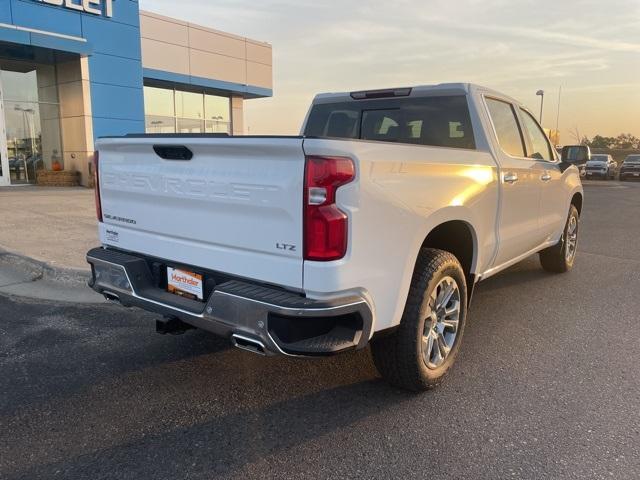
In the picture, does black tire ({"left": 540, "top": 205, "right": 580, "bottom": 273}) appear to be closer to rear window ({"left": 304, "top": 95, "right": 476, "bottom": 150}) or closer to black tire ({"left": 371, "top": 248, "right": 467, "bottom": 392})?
rear window ({"left": 304, "top": 95, "right": 476, "bottom": 150})

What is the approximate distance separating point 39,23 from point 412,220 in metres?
15.2

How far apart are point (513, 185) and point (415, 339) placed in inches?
74.4

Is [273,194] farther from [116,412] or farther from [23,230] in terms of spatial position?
[23,230]

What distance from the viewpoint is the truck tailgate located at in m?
2.64

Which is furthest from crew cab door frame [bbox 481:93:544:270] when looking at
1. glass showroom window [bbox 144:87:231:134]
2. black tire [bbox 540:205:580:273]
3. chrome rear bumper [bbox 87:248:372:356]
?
glass showroom window [bbox 144:87:231:134]

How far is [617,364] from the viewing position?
12.6 ft

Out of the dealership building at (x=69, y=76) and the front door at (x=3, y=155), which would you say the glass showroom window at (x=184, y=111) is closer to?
the dealership building at (x=69, y=76)

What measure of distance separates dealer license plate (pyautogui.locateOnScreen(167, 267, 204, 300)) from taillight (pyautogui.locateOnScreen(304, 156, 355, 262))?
900 millimetres

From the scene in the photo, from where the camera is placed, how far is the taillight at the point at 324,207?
99.8 inches

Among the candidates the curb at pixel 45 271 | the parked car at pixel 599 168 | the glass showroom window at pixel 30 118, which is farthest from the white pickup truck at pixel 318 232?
the parked car at pixel 599 168

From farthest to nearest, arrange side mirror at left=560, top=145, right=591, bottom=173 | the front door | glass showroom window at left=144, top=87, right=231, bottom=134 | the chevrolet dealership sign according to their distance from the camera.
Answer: glass showroom window at left=144, top=87, right=231, bottom=134
the front door
the chevrolet dealership sign
side mirror at left=560, top=145, right=591, bottom=173

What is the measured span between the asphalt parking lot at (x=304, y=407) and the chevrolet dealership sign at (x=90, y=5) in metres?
13.2

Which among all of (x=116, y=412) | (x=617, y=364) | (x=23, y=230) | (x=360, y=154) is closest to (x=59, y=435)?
(x=116, y=412)

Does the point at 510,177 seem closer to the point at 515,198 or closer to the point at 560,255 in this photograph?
the point at 515,198
